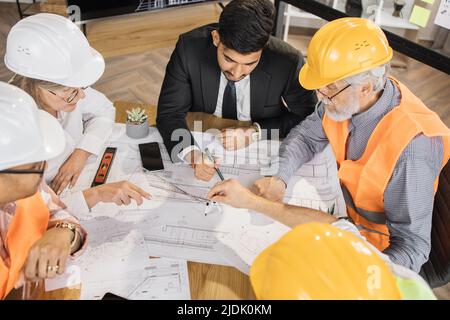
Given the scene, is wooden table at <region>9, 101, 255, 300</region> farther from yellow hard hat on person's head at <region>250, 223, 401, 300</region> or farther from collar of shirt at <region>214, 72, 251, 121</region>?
collar of shirt at <region>214, 72, 251, 121</region>

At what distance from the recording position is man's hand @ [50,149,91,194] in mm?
1668

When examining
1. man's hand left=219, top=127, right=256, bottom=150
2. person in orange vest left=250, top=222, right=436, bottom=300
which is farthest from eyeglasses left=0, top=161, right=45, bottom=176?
man's hand left=219, top=127, right=256, bottom=150

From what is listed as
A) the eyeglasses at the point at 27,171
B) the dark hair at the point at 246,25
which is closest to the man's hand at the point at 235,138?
the dark hair at the point at 246,25

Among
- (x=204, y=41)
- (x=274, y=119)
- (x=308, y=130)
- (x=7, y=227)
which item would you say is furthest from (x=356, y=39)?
(x=7, y=227)

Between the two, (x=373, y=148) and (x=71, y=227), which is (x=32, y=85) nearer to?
(x=71, y=227)

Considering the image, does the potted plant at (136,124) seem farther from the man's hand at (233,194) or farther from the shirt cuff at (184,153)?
the man's hand at (233,194)

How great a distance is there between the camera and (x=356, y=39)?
141cm

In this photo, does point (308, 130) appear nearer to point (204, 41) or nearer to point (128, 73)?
point (204, 41)

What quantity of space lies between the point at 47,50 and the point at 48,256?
67 cm

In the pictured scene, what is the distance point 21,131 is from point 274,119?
1257 millimetres

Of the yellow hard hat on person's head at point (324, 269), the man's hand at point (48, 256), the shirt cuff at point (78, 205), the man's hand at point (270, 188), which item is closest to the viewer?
the yellow hard hat on person's head at point (324, 269)

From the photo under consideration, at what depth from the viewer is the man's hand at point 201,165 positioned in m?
1.71

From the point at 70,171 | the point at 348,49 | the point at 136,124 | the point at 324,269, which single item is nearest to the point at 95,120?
the point at 136,124

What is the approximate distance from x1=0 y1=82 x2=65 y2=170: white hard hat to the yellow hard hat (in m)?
0.91
